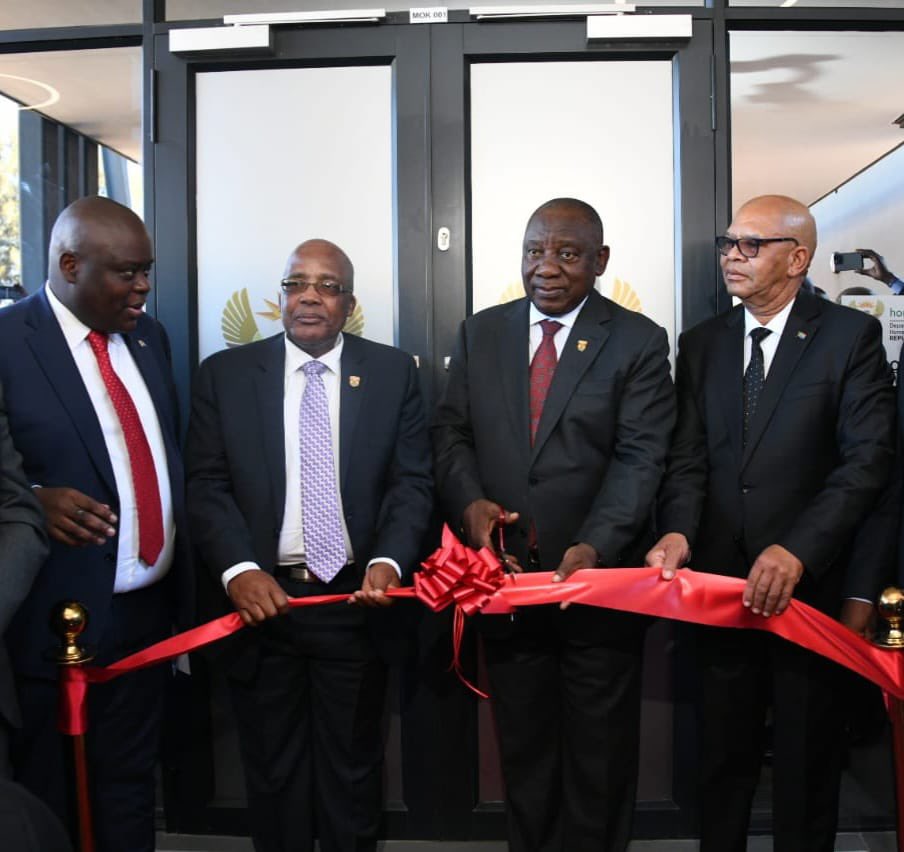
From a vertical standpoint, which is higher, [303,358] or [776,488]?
[303,358]

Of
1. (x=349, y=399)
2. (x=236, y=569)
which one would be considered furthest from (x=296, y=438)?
(x=236, y=569)

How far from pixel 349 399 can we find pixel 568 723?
3.89 feet

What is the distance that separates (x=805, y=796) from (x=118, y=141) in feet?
10.7

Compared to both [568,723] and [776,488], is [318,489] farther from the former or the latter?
[776,488]

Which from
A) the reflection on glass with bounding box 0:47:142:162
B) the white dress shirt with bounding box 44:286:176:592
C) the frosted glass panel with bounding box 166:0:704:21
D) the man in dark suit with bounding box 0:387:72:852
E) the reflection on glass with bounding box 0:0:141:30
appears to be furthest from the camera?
the frosted glass panel with bounding box 166:0:704:21

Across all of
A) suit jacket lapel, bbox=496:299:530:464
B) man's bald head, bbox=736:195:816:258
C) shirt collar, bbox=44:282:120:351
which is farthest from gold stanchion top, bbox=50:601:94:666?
man's bald head, bbox=736:195:816:258

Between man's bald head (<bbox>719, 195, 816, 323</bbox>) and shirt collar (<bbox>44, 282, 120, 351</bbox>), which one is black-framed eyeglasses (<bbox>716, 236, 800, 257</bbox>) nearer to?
man's bald head (<bbox>719, 195, 816, 323</bbox>)

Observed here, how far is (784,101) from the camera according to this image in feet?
11.6

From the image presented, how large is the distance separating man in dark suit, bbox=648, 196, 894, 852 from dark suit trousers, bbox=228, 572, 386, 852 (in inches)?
38.3

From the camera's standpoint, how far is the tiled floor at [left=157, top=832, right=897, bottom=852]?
3.44 m

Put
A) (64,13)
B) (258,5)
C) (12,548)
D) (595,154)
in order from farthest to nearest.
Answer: (258,5) < (64,13) < (595,154) < (12,548)

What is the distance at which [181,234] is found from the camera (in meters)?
3.49

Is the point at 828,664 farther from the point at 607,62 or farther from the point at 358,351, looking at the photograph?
the point at 607,62

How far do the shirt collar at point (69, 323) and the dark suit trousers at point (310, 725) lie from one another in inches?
36.7
